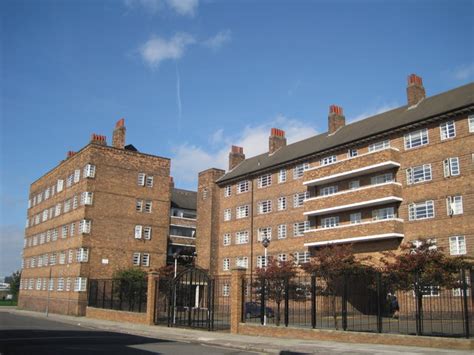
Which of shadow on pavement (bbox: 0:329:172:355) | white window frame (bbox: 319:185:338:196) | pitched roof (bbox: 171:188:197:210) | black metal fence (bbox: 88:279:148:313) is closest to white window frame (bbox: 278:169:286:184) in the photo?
white window frame (bbox: 319:185:338:196)

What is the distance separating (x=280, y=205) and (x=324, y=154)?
7154 millimetres

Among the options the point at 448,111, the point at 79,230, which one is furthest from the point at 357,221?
the point at 79,230

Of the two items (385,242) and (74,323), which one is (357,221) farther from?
(74,323)

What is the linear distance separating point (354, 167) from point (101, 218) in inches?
935

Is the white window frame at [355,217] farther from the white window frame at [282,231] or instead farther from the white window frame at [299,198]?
the white window frame at [282,231]

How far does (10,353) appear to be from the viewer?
51.1 ft

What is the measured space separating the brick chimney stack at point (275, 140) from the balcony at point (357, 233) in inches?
569

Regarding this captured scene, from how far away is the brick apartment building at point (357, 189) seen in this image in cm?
3403

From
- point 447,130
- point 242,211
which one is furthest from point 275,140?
point 447,130

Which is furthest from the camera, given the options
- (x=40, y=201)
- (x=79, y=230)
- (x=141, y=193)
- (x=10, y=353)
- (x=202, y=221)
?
(x=40, y=201)

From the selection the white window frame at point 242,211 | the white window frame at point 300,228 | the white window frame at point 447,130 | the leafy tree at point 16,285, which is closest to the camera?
the white window frame at point 447,130

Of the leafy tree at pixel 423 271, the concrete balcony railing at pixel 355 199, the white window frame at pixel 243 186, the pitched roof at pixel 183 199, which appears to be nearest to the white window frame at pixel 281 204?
the concrete balcony railing at pixel 355 199

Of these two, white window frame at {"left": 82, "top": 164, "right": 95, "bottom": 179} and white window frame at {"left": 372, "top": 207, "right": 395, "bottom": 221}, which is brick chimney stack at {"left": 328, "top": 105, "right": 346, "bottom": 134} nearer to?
white window frame at {"left": 372, "top": 207, "right": 395, "bottom": 221}

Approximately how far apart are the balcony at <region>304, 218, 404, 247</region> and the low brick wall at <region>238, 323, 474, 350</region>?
16.1m
